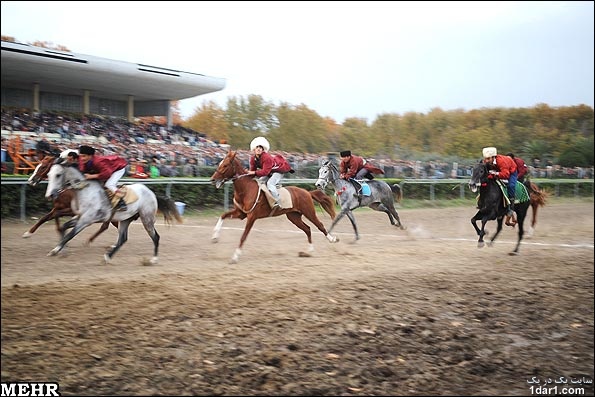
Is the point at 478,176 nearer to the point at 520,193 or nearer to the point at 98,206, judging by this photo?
the point at 520,193

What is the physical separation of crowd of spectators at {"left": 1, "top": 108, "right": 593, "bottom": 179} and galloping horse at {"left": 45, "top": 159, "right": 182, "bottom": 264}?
0.71 metres

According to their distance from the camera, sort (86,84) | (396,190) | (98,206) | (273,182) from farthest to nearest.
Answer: (396,190)
(273,182)
(86,84)
(98,206)

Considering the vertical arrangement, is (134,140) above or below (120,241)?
above

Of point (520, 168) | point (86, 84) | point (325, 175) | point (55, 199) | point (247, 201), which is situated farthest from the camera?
point (520, 168)

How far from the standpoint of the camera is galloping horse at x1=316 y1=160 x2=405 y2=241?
10.2 m

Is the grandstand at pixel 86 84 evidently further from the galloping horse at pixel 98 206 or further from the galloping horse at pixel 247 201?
the galloping horse at pixel 247 201

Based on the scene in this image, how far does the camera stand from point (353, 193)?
35.4 ft

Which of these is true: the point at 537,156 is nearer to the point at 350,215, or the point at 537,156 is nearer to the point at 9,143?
the point at 350,215

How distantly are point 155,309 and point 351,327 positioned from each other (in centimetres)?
195

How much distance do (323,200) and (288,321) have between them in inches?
191

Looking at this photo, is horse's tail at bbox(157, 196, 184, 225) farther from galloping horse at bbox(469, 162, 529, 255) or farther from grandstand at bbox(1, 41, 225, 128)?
galloping horse at bbox(469, 162, 529, 255)

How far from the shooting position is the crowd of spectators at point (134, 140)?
24.9 ft

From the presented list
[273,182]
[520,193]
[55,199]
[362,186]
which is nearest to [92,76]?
[55,199]

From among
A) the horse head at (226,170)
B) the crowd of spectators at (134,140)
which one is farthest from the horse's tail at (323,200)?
the horse head at (226,170)
